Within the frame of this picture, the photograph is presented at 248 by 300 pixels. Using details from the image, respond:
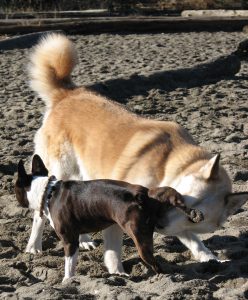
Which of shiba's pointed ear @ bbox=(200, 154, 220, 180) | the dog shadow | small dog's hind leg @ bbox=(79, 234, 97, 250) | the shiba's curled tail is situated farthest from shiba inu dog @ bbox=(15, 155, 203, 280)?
the dog shadow

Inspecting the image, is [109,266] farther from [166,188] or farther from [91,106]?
[91,106]

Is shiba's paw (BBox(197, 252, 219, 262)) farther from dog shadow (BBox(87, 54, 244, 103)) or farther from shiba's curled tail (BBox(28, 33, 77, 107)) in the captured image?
dog shadow (BBox(87, 54, 244, 103))

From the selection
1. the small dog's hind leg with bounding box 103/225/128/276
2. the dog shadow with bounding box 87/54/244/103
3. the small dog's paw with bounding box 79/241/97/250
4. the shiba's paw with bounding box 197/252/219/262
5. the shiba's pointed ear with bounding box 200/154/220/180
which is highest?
the shiba's pointed ear with bounding box 200/154/220/180

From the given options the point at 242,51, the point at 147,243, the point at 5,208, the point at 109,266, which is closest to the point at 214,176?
the point at 147,243

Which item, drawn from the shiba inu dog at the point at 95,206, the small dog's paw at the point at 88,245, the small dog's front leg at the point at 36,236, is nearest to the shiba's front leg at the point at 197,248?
the shiba inu dog at the point at 95,206

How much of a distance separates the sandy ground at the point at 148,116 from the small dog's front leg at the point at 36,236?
78 millimetres

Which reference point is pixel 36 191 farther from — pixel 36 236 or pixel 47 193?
pixel 36 236

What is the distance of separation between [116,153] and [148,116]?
4.07 metres

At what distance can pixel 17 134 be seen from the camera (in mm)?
7703

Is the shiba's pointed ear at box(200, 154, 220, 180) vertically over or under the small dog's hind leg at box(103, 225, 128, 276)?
over

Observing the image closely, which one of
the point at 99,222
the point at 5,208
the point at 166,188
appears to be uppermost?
the point at 166,188

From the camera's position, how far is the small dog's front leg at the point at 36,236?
4.72m

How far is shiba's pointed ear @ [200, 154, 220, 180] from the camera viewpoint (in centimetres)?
385

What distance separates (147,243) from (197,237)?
0.82m
